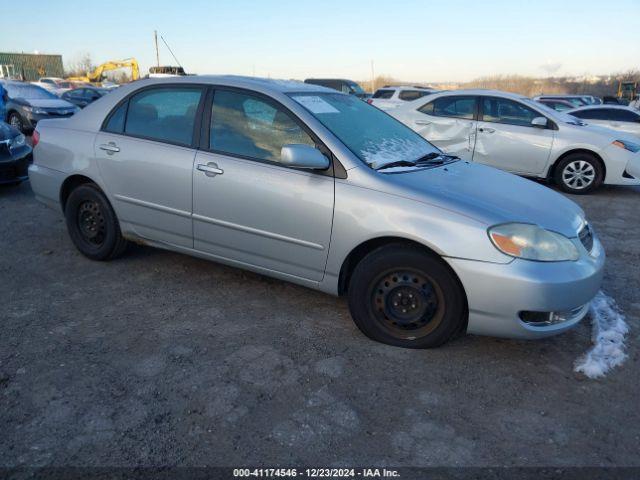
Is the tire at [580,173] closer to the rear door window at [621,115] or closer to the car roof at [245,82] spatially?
the rear door window at [621,115]

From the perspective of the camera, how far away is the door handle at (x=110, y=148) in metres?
4.06

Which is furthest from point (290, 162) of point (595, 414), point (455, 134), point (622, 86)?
point (622, 86)

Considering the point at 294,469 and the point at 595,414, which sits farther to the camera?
the point at 595,414

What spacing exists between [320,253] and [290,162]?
61 centimetres

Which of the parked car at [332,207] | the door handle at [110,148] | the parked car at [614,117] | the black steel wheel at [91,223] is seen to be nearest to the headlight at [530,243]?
the parked car at [332,207]

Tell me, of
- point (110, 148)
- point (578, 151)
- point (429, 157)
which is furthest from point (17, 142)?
point (578, 151)

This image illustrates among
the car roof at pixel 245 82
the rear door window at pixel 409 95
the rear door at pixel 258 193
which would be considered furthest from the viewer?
the rear door window at pixel 409 95

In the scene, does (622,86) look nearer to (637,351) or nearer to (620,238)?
(620,238)

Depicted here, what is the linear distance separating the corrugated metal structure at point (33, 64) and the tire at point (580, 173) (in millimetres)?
56305

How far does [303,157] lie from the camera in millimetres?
3131

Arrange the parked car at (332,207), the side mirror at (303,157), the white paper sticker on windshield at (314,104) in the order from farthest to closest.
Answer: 1. the white paper sticker on windshield at (314,104)
2. the side mirror at (303,157)
3. the parked car at (332,207)

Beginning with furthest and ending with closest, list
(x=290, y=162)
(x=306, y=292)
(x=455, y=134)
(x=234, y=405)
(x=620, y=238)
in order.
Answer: (x=455, y=134)
(x=620, y=238)
(x=306, y=292)
(x=290, y=162)
(x=234, y=405)

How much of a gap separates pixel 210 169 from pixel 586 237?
8.32ft

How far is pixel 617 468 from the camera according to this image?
225 cm
